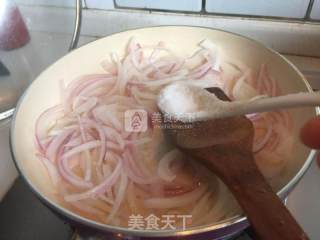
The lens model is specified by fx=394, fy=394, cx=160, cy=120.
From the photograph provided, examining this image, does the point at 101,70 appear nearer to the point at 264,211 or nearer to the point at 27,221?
the point at 27,221

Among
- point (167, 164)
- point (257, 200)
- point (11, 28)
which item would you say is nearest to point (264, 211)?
point (257, 200)

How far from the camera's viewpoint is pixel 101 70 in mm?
708

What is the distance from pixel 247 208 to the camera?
0.44 metres

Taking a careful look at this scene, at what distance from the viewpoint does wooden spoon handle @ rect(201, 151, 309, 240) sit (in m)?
0.40

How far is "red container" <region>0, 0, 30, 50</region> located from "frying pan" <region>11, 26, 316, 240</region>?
0.19 metres

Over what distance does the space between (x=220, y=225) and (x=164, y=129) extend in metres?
0.20

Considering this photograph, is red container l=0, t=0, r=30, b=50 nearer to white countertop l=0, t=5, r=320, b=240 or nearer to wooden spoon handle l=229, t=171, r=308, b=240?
white countertop l=0, t=5, r=320, b=240

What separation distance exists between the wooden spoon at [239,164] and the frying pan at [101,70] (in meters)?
0.02

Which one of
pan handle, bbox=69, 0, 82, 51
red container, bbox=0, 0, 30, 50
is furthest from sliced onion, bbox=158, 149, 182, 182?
red container, bbox=0, 0, 30, 50

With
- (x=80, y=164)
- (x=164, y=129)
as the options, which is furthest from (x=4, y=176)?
(x=164, y=129)

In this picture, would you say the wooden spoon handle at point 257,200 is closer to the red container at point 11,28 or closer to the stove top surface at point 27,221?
the stove top surface at point 27,221

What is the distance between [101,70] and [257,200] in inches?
15.3

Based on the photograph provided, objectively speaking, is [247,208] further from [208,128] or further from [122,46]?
[122,46]

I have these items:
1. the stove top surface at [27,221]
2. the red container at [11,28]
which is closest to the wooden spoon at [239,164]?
the stove top surface at [27,221]
